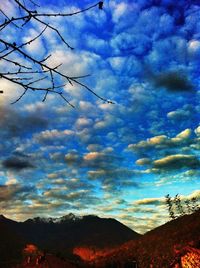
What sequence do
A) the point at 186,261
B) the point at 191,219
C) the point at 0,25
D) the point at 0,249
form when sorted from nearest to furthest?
the point at 0,25 → the point at 186,261 → the point at 191,219 → the point at 0,249

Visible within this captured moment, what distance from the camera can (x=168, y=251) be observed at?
153ft

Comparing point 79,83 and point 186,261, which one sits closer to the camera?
point 79,83

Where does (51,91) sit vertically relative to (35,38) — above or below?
below

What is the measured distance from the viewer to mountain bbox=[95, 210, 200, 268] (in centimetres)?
448

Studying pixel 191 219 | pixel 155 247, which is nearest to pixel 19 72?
pixel 155 247

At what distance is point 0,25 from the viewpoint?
8.20 ft

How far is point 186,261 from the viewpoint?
4.46 m

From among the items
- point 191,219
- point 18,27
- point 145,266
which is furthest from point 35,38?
point 191,219

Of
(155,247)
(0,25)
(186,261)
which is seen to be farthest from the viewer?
(155,247)

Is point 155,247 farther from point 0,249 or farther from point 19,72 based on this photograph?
point 0,249

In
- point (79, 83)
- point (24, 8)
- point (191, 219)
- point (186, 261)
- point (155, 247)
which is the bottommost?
point (186, 261)

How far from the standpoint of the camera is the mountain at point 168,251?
A: 4477 mm

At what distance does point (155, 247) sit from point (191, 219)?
1098 centimetres

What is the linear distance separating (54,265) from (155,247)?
47.4m
